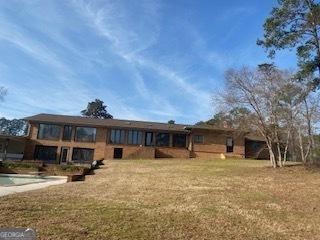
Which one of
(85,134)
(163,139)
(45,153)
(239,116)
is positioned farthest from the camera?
(163,139)

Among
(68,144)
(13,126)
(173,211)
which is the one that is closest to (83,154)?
(68,144)

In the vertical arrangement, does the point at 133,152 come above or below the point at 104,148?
below

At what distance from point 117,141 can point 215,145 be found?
1374 centimetres

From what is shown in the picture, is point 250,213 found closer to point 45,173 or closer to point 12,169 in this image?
point 45,173

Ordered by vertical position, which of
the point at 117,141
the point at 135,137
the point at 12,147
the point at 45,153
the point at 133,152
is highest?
the point at 135,137

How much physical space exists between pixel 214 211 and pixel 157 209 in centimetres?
221

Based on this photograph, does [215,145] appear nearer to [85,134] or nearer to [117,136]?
[117,136]

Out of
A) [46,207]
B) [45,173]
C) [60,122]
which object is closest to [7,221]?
[46,207]

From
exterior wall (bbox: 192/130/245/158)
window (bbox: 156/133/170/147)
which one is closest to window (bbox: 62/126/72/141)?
window (bbox: 156/133/170/147)

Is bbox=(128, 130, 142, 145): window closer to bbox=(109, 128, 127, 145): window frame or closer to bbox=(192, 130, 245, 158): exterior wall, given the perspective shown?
bbox=(109, 128, 127, 145): window frame

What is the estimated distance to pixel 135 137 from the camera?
55.0 m

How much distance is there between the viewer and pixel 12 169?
131 feet

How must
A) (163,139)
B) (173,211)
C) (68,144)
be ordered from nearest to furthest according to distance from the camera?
(173,211)
(68,144)
(163,139)

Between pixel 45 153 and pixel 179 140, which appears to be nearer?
pixel 45 153
